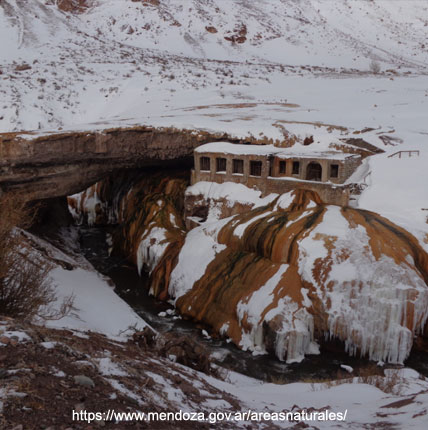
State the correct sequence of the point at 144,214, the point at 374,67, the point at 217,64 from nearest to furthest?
the point at 144,214, the point at 374,67, the point at 217,64

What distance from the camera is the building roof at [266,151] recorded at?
2136 centimetres

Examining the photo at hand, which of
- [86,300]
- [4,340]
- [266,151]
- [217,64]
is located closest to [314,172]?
[266,151]

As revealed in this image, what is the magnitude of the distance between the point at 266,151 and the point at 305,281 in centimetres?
868

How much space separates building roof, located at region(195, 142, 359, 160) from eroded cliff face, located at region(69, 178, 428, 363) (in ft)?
7.80

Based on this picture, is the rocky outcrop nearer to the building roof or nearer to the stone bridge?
the building roof

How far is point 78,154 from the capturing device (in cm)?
2266

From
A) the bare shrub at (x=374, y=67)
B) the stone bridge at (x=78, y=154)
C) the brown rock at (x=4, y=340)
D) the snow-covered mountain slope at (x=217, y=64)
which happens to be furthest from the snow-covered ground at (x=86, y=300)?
the bare shrub at (x=374, y=67)

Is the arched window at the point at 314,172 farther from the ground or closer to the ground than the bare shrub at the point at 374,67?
closer to the ground

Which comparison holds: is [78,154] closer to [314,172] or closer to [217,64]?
[314,172]

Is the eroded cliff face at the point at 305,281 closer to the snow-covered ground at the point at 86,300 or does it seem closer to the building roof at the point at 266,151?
the building roof at the point at 266,151

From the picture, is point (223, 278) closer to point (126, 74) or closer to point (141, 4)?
point (126, 74)

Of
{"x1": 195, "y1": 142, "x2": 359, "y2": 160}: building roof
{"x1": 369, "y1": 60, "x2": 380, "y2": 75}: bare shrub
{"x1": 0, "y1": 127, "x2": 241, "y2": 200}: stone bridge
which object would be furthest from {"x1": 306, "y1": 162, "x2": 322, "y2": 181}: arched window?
{"x1": 369, "y1": 60, "x2": 380, "y2": 75}: bare shrub

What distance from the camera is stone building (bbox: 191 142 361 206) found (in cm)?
2028

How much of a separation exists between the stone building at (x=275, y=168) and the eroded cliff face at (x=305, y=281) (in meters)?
0.83
